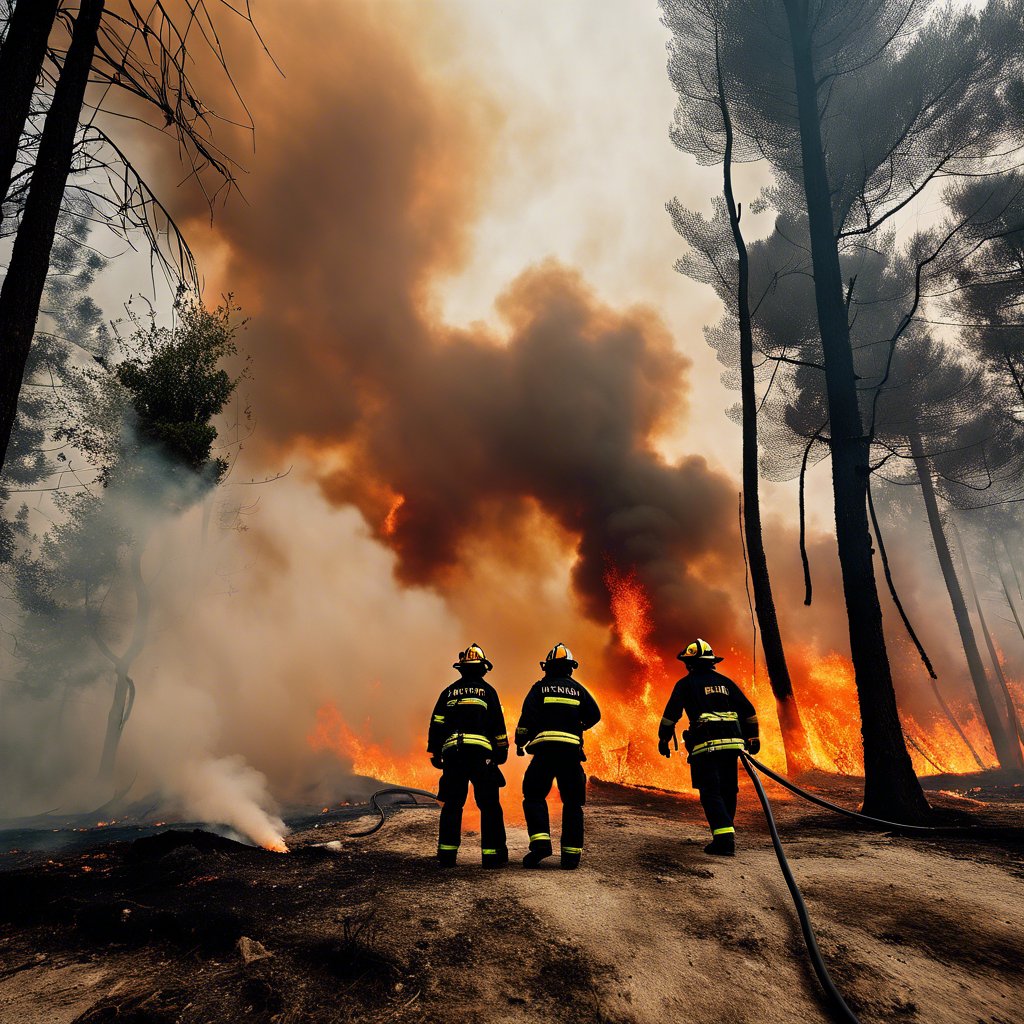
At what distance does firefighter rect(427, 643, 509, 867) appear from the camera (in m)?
4.88

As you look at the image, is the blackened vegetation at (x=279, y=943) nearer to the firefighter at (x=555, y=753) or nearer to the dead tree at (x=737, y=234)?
the firefighter at (x=555, y=753)

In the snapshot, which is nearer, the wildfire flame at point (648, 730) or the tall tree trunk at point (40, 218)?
the tall tree trunk at point (40, 218)

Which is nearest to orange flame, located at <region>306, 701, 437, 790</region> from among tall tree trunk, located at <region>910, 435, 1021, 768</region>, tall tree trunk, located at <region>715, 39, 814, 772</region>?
tall tree trunk, located at <region>715, 39, 814, 772</region>

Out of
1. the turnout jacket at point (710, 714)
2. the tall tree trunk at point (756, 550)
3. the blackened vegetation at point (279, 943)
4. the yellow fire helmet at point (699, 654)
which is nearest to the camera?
the blackened vegetation at point (279, 943)

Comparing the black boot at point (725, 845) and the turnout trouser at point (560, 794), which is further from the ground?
the turnout trouser at point (560, 794)

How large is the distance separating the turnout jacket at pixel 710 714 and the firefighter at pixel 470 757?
1.73m

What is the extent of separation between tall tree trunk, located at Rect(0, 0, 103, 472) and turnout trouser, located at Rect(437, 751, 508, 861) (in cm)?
410

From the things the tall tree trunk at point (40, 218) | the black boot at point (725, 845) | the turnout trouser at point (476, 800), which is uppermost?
the tall tree trunk at point (40, 218)

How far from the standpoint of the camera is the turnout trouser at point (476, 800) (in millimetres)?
4844

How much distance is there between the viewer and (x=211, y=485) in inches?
612

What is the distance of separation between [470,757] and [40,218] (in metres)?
4.99

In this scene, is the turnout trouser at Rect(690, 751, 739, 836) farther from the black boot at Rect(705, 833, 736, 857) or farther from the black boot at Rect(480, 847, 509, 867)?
the black boot at Rect(480, 847, 509, 867)

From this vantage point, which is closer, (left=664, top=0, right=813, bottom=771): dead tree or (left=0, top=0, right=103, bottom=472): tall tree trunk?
(left=0, top=0, right=103, bottom=472): tall tree trunk

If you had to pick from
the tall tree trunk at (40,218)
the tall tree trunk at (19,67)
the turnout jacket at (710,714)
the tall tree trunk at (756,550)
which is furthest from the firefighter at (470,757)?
the tall tree trunk at (756,550)
